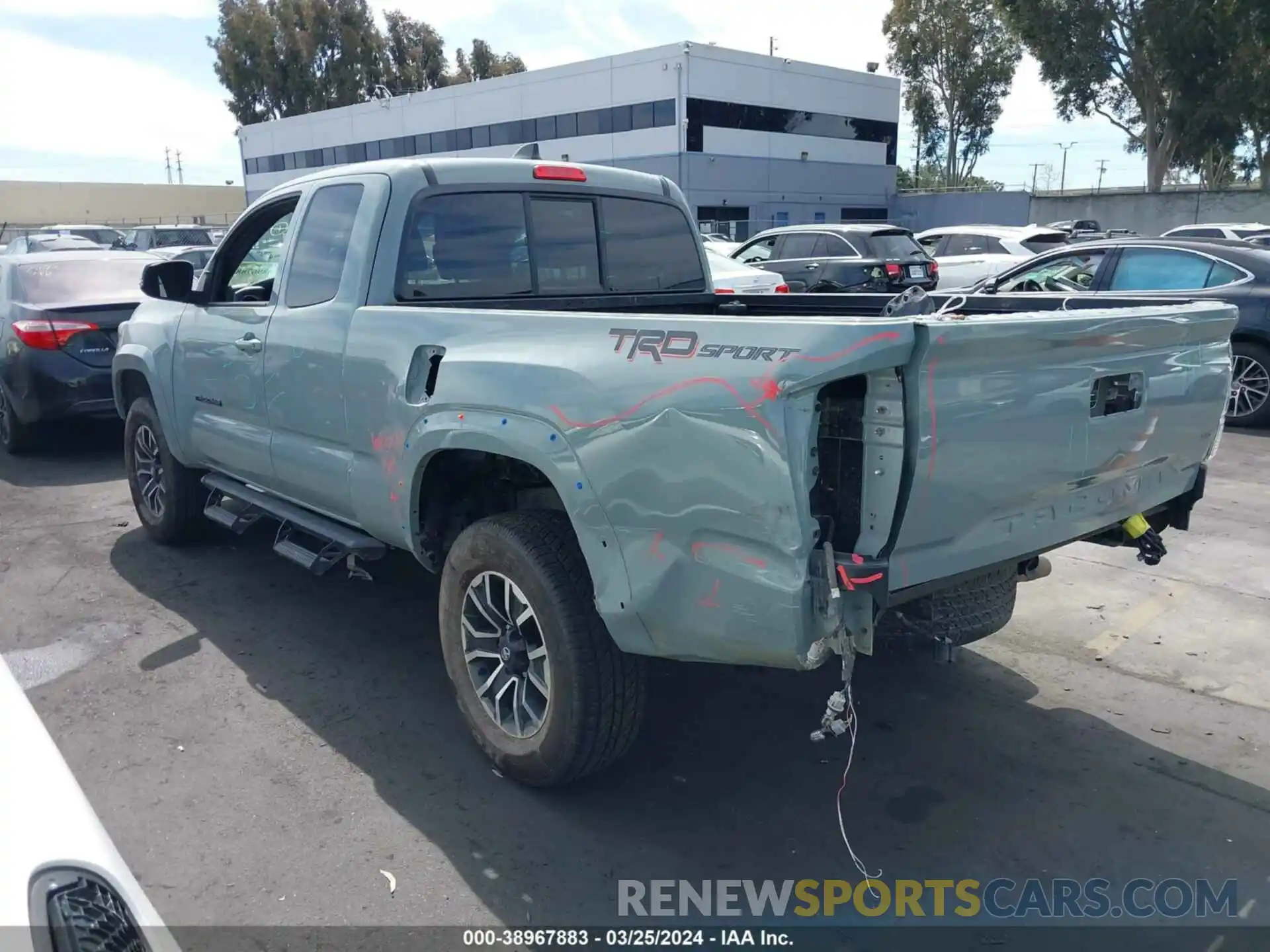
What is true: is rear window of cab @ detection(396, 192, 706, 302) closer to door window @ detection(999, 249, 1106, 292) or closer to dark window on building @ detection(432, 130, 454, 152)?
door window @ detection(999, 249, 1106, 292)

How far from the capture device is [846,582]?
2.54 meters

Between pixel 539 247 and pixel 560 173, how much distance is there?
35cm

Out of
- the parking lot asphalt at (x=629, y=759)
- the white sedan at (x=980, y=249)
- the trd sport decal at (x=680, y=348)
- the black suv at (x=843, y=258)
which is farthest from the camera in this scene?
the white sedan at (x=980, y=249)

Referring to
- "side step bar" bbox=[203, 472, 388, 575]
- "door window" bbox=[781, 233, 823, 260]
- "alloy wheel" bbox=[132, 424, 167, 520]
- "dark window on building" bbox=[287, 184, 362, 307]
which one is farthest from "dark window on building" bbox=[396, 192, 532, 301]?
"door window" bbox=[781, 233, 823, 260]

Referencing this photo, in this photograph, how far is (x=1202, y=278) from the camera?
365 inches

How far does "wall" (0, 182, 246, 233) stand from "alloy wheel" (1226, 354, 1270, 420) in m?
69.3

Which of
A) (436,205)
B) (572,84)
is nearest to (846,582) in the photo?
(436,205)

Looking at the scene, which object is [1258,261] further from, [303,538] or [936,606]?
[303,538]

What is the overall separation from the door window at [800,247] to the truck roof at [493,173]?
11407 millimetres

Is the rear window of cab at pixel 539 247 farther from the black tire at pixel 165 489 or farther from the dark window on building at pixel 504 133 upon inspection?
the dark window on building at pixel 504 133

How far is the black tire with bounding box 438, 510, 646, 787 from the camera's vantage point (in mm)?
3152

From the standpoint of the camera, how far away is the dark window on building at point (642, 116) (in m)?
40.9

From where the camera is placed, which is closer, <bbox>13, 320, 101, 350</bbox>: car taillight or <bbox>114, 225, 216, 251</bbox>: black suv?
<bbox>13, 320, 101, 350</bbox>: car taillight

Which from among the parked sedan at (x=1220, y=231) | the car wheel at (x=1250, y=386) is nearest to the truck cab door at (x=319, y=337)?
the car wheel at (x=1250, y=386)
